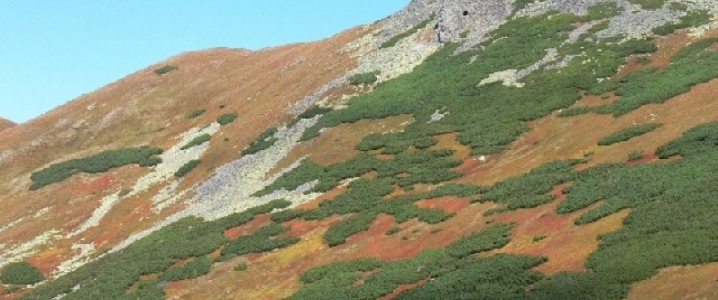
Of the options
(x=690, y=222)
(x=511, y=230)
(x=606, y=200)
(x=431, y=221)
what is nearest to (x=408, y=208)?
(x=431, y=221)

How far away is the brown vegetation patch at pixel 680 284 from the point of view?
857 inches

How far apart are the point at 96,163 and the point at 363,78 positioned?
28.2m

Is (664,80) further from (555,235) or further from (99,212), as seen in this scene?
(99,212)

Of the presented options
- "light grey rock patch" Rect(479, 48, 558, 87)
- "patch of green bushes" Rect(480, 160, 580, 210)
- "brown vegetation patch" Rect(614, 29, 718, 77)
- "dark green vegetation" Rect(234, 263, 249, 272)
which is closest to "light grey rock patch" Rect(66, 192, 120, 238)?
"dark green vegetation" Rect(234, 263, 249, 272)

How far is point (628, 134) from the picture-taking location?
42.4 metres

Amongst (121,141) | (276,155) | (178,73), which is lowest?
(276,155)

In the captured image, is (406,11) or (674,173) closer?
(674,173)

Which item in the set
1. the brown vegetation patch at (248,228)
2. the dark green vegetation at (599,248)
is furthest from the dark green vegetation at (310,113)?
the dark green vegetation at (599,248)

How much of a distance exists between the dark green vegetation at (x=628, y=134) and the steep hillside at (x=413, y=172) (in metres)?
0.12

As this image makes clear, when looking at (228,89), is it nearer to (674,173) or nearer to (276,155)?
(276,155)

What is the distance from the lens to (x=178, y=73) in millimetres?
102625

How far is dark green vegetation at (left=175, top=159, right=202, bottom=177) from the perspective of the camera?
2609 inches

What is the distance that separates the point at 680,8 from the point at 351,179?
33610mm

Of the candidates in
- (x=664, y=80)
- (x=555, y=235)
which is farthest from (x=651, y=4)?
(x=555, y=235)
